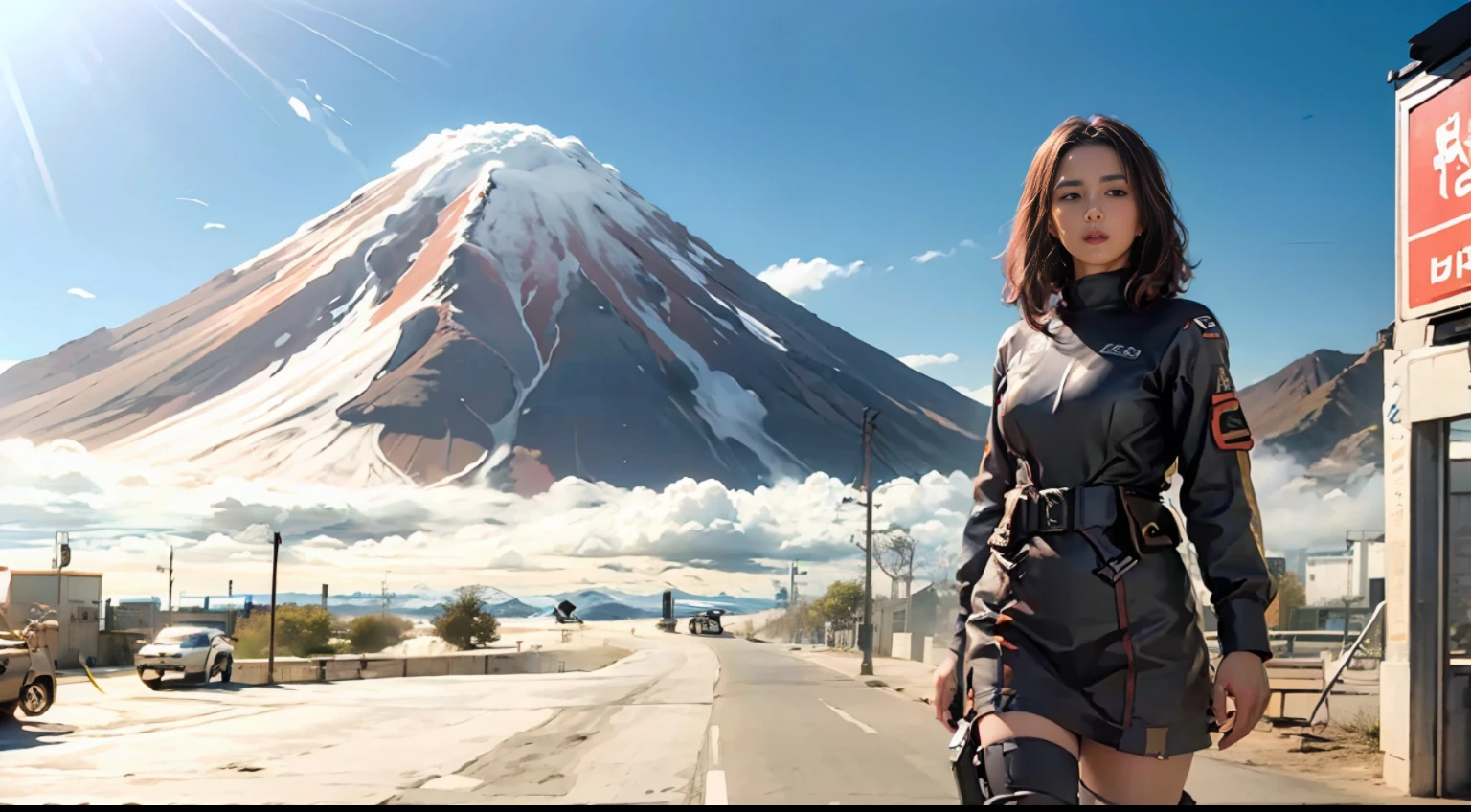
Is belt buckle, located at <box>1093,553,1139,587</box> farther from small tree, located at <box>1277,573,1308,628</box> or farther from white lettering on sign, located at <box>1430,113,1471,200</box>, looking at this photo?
small tree, located at <box>1277,573,1308,628</box>

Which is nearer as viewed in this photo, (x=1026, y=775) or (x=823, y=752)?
(x=1026, y=775)

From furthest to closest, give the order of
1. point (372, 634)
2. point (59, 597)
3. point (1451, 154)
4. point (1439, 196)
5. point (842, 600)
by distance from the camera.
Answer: point (842, 600) < point (372, 634) < point (59, 597) < point (1439, 196) < point (1451, 154)

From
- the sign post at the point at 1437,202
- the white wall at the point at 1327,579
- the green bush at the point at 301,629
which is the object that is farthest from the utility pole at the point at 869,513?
the white wall at the point at 1327,579

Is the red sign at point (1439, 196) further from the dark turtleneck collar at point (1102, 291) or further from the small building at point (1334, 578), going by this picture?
the small building at point (1334, 578)

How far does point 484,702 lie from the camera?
1942 cm

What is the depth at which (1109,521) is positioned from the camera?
2.10m

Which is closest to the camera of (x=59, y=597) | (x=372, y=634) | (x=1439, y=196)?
(x=1439, y=196)

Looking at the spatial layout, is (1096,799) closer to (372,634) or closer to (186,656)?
(186,656)

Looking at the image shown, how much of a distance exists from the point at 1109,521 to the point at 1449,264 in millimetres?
7866

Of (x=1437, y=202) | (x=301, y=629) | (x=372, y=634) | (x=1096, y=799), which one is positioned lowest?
(x=372, y=634)

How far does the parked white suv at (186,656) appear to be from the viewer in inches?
905

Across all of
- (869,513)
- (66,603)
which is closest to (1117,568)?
(869,513)

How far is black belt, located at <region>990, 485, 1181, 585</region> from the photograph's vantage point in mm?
2090

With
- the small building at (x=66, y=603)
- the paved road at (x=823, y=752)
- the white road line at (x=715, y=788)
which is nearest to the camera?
the white road line at (x=715, y=788)
